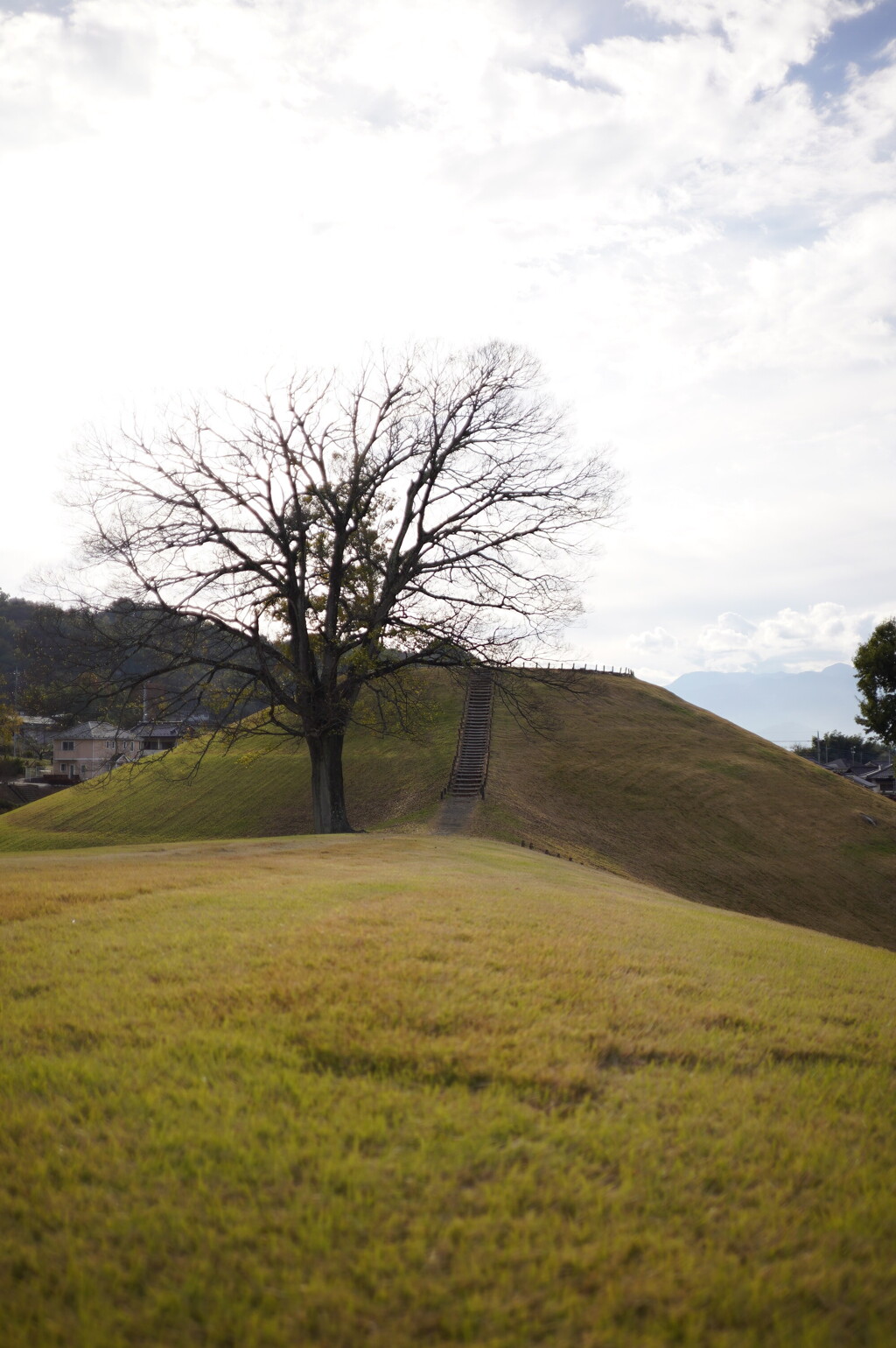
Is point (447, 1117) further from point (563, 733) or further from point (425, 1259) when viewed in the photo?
point (563, 733)

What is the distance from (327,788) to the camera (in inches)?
1111

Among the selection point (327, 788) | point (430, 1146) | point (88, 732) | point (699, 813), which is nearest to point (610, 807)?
point (699, 813)

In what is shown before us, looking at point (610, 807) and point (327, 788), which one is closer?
point (327, 788)

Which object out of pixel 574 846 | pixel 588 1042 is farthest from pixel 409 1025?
pixel 574 846

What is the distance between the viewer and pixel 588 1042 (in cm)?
556

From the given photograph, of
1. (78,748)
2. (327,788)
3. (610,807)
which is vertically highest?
(78,748)

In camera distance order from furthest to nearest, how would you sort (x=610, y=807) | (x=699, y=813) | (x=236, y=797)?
(x=236, y=797)
(x=699, y=813)
(x=610, y=807)

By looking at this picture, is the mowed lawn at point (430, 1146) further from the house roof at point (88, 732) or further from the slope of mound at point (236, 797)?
the house roof at point (88, 732)

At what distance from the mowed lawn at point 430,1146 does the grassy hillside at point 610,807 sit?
2216 centimetres

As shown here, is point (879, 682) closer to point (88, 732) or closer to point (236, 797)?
point (236, 797)

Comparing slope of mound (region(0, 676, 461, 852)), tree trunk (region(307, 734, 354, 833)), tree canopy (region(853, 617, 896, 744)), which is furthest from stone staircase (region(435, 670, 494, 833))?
tree canopy (region(853, 617, 896, 744))

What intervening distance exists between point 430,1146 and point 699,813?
35524 millimetres

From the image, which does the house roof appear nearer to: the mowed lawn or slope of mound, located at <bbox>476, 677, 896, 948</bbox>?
slope of mound, located at <bbox>476, 677, 896, 948</bbox>

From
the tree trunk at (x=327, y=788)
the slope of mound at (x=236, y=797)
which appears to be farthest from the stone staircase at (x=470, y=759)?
the tree trunk at (x=327, y=788)
